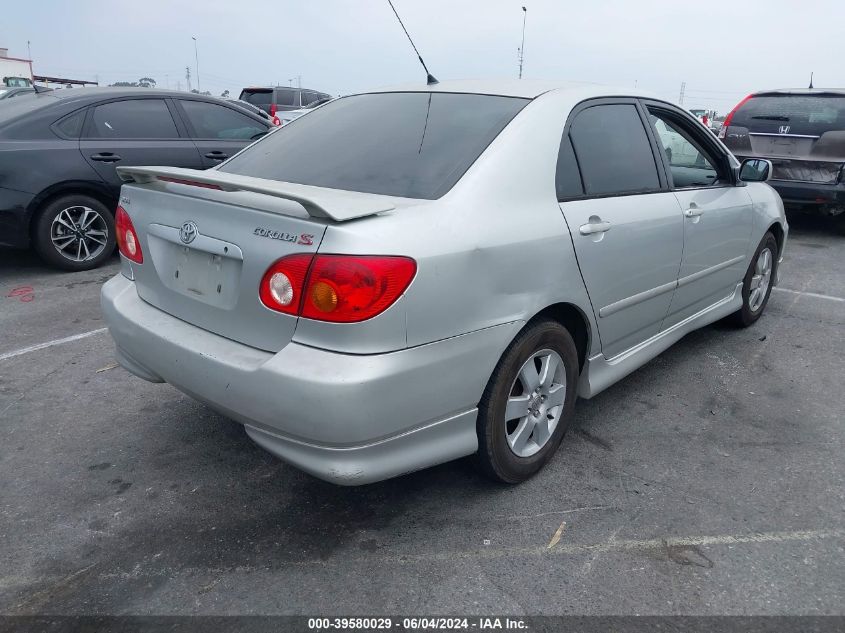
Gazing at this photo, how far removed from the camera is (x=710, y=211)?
3.74 meters

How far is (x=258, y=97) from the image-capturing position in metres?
18.2

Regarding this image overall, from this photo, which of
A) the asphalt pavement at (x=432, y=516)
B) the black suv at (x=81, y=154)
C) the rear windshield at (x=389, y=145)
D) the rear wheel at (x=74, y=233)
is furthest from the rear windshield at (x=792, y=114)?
the rear wheel at (x=74, y=233)

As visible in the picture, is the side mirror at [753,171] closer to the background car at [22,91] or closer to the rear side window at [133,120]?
the rear side window at [133,120]

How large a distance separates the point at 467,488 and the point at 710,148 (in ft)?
8.65

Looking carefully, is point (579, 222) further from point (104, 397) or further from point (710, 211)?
point (104, 397)

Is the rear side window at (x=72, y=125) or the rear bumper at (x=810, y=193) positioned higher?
the rear side window at (x=72, y=125)

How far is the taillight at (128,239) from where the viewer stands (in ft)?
8.91

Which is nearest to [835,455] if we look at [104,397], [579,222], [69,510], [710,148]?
[579,222]

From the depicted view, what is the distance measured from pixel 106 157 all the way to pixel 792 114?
7484 millimetres

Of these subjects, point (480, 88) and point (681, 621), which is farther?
point (480, 88)

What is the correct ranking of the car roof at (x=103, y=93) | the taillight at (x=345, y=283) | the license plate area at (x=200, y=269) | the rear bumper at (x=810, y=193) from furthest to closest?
the rear bumper at (x=810, y=193), the car roof at (x=103, y=93), the license plate area at (x=200, y=269), the taillight at (x=345, y=283)

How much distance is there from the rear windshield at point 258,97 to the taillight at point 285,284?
17287 millimetres

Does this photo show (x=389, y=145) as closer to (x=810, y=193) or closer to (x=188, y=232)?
(x=188, y=232)

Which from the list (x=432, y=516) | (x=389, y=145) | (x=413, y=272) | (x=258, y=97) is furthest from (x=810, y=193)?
(x=258, y=97)
